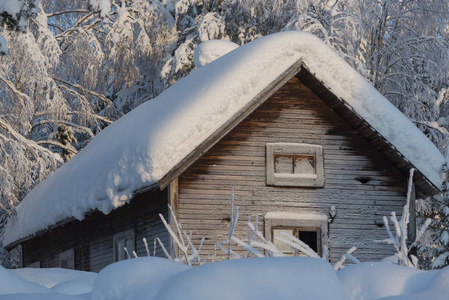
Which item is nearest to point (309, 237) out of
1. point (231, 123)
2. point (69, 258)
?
point (231, 123)

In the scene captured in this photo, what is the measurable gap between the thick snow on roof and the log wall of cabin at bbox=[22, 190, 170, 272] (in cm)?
98

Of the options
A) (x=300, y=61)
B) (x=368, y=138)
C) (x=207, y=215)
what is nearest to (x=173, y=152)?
(x=207, y=215)

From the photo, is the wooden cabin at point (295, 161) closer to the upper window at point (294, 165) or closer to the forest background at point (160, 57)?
the upper window at point (294, 165)

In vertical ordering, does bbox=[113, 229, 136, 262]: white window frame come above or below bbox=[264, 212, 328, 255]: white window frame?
below

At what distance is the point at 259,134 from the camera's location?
45.4 ft

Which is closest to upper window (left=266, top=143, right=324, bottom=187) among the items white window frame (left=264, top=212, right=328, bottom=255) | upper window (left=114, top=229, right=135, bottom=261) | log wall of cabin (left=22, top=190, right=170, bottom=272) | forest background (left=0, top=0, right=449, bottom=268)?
white window frame (left=264, top=212, right=328, bottom=255)

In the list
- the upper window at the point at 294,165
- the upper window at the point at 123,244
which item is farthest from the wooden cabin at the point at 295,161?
the upper window at the point at 123,244

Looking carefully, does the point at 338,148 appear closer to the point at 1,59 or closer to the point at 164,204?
the point at 164,204

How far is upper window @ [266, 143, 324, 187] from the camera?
13727 millimetres

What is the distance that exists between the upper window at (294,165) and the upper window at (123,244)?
3.03 m

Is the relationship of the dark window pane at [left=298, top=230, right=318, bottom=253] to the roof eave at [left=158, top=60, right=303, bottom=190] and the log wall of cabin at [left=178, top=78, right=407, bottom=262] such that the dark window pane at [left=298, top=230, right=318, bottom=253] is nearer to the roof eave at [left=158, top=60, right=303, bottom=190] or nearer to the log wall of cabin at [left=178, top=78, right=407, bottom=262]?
the log wall of cabin at [left=178, top=78, right=407, bottom=262]

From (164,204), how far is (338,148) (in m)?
3.25

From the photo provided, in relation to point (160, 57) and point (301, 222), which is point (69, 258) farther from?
point (160, 57)

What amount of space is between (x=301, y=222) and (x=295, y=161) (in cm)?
113
